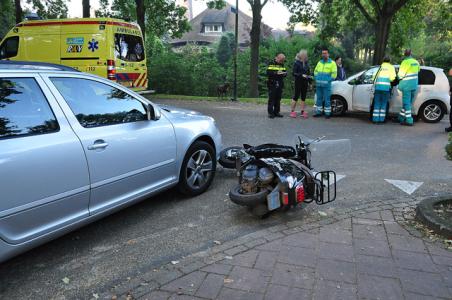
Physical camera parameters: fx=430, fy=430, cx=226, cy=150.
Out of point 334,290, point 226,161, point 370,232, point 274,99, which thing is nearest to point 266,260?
point 334,290

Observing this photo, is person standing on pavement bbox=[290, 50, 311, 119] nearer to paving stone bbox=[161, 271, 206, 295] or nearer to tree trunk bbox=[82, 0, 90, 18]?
paving stone bbox=[161, 271, 206, 295]

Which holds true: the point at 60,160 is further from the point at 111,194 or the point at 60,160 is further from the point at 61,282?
the point at 61,282

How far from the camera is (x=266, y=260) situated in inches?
147

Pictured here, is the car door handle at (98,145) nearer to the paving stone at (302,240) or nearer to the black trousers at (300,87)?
the paving stone at (302,240)

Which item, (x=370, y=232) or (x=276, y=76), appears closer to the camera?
(x=370, y=232)

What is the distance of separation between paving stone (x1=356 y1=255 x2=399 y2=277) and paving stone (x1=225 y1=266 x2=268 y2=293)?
2.73 feet

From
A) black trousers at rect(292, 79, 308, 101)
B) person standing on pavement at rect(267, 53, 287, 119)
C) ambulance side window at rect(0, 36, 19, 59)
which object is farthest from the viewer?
ambulance side window at rect(0, 36, 19, 59)

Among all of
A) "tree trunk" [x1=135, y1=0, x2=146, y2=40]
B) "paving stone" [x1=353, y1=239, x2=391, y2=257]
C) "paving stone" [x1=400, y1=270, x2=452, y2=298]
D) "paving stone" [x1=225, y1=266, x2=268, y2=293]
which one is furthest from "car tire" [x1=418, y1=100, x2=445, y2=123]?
"tree trunk" [x1=135, y1=0, x2=146, y2=40]

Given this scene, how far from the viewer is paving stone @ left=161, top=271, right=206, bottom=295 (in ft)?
10.7

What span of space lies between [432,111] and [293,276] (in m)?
9.54

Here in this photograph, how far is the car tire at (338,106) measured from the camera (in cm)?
1240

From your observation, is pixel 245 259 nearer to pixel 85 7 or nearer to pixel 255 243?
pixel 255 243

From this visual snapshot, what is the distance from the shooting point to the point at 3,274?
3607 mm

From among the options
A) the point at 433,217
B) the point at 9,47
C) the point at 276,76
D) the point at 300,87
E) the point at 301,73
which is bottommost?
the point at 433,217
